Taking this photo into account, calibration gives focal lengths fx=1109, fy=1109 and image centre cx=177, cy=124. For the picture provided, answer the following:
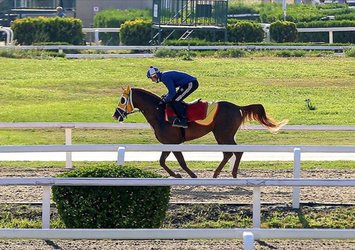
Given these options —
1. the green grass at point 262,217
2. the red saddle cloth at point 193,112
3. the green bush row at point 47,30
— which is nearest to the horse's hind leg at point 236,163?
the red saddle cloth at point 193,112

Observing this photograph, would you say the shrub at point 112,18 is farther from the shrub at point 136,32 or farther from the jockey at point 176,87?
the jockey at point 176,87

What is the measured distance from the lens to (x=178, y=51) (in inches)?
1369

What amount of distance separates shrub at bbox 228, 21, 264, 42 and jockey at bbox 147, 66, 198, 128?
22.6m

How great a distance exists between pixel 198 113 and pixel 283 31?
76.1ft

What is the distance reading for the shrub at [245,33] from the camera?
3919cm

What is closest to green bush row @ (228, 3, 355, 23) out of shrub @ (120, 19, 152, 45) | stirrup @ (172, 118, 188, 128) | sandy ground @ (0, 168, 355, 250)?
shrub @ (120, 19, 152, 45)

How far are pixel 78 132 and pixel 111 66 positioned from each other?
9.60m

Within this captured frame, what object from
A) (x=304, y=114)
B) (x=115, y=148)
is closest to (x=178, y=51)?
(x=304, y=114)

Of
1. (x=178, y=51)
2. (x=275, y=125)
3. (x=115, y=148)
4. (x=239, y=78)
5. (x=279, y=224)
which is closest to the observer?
(x=279, y=224)

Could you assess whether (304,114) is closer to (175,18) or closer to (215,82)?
(215,82)

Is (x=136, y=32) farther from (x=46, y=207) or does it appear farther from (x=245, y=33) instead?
(x=46, y=207)

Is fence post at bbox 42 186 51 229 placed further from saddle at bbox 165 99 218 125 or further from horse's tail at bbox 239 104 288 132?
horse's tail at bbox 239 104 288 132

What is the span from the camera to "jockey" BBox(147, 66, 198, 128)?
54.4ft

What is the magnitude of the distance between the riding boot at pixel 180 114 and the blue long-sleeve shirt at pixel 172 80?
140mm
